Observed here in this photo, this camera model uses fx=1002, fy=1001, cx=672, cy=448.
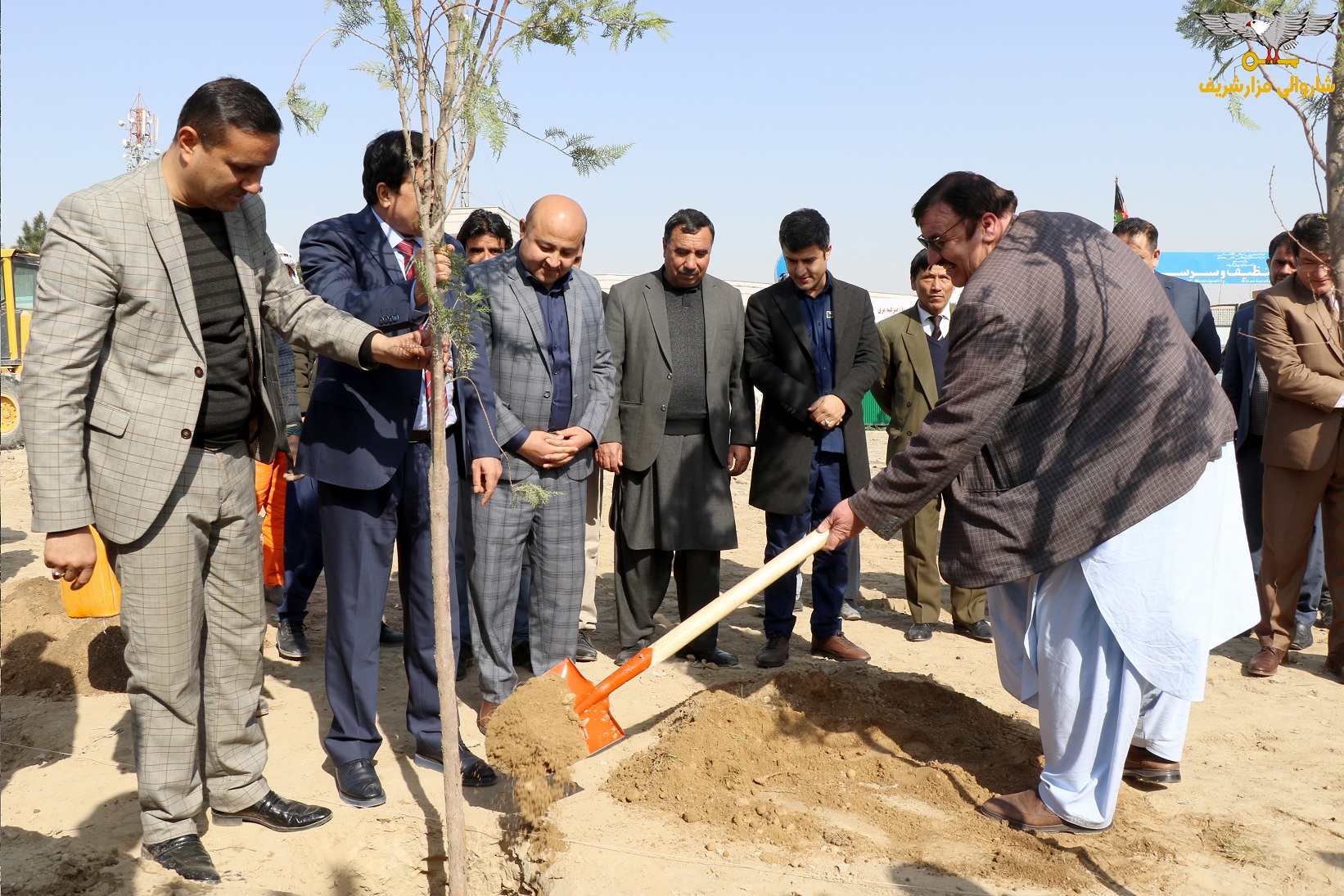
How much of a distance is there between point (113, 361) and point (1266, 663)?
5.38 metres

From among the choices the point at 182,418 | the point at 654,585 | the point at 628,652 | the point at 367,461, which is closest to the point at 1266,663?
the point at 654,585

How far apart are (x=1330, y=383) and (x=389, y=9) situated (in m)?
Result: 4.74

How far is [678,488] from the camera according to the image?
5.07 m

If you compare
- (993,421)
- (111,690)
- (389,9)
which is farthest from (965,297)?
(111,690)

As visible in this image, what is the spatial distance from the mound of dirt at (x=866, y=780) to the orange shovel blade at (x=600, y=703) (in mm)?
252

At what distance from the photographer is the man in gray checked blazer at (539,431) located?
4152 millimetres

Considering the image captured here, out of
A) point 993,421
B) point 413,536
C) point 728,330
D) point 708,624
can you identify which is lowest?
point 708,624

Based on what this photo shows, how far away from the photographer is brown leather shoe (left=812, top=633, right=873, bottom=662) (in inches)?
210

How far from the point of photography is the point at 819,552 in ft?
17.4

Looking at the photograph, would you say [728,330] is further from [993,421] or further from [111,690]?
[111,690]

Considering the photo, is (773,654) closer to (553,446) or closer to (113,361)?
(553,446)

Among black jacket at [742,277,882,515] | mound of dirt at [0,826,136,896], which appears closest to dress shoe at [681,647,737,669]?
black jacket at [742,277,882,515]

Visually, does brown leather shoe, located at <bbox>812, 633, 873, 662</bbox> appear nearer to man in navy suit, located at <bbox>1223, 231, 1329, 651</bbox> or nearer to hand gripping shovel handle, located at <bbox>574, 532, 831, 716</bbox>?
hand gripping shovel handle, located at <bbox>574, 532, 831, 716</bbox>

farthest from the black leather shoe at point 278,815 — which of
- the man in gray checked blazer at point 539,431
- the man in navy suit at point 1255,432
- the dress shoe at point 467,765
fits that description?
the man in navy suit at point 1255,432
